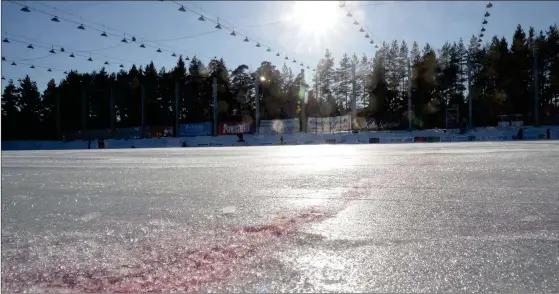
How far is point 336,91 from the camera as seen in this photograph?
82.6m

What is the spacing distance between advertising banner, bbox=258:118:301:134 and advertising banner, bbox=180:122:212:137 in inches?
264

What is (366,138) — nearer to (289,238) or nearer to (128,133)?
(128,133)

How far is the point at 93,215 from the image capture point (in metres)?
4.62

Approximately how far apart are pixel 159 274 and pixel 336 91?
81.3 meters

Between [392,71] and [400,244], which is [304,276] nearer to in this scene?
[400,244]

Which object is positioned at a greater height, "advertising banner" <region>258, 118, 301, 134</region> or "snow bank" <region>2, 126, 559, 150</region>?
"advertising banner" <region>258, 118, 301, 134</region>

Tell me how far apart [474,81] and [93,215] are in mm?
60426

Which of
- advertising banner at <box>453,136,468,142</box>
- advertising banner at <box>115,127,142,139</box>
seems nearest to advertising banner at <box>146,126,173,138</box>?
advertising banner at <box>115,127,142,139</box>

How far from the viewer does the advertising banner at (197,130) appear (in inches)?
1928

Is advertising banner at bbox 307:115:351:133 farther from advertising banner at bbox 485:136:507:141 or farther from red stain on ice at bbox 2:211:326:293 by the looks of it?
red stain on ice at bbox 2:211:326:293

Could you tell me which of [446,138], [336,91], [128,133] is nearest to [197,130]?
[128,133]

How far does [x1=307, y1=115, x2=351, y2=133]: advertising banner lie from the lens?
46.1 meters

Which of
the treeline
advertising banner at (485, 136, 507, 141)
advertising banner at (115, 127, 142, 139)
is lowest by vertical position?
advertising banner at (485, 136, 507, 141)

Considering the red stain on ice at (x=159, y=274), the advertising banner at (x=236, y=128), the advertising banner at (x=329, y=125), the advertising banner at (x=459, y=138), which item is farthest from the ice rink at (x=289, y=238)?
the advertising banner at (x=236, y=128)
